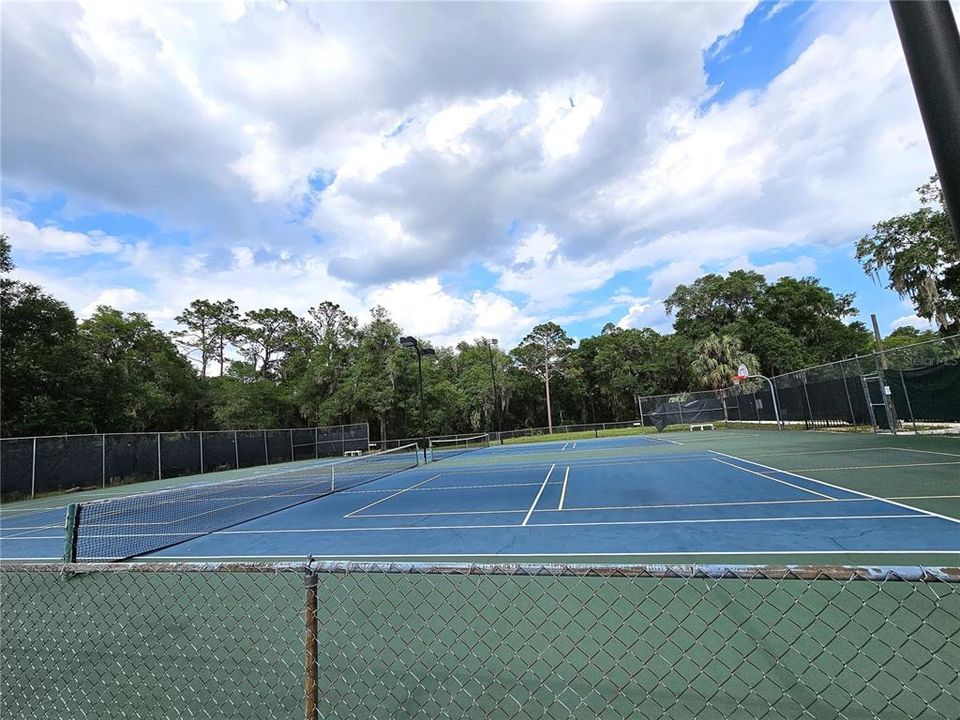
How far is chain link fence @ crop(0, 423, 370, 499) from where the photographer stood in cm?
1970

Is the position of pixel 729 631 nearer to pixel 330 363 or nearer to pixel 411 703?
pixel 411 703

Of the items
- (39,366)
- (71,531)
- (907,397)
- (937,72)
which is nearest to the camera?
(937,72)

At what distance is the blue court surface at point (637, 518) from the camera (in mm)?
5547

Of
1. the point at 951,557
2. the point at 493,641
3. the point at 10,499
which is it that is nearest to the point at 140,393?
the point at 10,499

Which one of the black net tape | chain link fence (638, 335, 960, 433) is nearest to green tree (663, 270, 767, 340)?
chain link fence (638, 335, 960, 433)

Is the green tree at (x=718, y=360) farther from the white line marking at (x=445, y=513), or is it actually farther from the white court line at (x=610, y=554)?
the white court line at (x=610, y=554)

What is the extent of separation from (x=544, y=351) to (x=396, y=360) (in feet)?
70.1

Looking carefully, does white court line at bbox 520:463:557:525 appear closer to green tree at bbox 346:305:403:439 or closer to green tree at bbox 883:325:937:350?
green tree at bbox 346:305:403:439

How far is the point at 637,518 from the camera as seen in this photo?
7434mm

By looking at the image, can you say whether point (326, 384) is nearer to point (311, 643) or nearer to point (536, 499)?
point (536, 499)

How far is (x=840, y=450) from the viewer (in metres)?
13.7

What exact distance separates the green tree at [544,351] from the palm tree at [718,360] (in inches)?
632

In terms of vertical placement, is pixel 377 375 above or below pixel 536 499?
above

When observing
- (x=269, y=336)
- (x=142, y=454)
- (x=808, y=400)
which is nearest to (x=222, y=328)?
(x=269, y=336)
